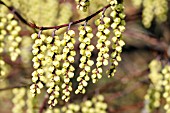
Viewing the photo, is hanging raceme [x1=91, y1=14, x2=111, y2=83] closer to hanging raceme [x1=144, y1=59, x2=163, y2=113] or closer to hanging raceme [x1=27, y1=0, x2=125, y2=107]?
hanging raceme [x1=27, y1=0, x2=125, y2=107]

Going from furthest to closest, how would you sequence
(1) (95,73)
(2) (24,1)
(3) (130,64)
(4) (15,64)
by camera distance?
(3) (130,64)
(4) (15,64)
(2) (24,1)
(1) (95,73)

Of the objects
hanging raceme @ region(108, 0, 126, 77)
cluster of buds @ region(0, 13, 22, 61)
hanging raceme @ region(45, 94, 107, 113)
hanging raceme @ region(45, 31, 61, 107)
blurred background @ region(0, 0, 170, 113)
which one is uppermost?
blurred background @ region(0, 0, 170, 113)

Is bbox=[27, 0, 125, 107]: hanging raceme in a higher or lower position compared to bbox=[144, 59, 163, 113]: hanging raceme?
lower

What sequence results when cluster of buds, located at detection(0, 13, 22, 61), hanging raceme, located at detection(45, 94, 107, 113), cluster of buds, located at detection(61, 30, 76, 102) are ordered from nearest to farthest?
cluster of buds, located at detection(61, 30, 76, 102) < cluster of buds, located at detection(0, 13, 22, 61) < hanging raceme, located at detection(45, 94, 107, 113)

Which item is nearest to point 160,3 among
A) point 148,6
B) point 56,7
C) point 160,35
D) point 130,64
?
point 148,6

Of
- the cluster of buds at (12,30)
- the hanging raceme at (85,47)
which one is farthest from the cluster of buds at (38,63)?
the cluster of buds at (12,30)

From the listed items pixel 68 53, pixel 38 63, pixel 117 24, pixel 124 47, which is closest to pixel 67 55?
pixel 68 53

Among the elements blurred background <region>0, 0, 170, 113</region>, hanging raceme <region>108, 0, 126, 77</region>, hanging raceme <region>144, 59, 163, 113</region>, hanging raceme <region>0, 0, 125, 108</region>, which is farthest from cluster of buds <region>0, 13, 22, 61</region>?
hanging raceme <region>144, 59, 163, 113</region>

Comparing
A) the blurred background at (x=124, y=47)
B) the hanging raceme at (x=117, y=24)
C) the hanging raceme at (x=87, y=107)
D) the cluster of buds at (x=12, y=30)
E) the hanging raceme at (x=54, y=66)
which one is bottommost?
the hanging raceme at (x=54, y=66)

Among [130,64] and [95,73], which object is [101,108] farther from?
[130,64]

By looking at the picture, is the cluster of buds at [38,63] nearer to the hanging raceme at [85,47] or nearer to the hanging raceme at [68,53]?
the hanging raceme at [68,53]

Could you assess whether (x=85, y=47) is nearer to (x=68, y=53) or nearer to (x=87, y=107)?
(x=68, y=53)
